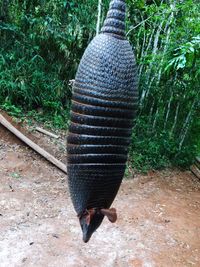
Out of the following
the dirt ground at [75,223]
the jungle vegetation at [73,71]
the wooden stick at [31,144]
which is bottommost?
the dirt ground at [75,223]

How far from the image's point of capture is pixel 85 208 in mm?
1038

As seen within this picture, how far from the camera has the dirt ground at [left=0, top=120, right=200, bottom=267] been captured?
299cm

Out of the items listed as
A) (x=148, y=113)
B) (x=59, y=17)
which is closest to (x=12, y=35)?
(x=59, y=17)

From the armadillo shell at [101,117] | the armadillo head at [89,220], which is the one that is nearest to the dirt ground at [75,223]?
the armadillo head at [89,220]

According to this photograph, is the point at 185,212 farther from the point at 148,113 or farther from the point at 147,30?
the point at 147,30

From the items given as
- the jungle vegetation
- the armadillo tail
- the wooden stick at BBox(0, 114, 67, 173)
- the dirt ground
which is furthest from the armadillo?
the jungle vegetation

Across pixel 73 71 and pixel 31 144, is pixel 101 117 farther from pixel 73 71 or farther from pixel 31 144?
pixel 73 71

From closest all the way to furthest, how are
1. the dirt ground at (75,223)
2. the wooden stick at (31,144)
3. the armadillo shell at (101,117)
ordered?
1. the armadillo shell at (101,117)
2. the dirt ground at (75,223)
3. the wooden stick at (31,144)

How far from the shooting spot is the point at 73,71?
576cm

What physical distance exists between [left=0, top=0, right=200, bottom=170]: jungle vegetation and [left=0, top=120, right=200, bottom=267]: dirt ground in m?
0.65

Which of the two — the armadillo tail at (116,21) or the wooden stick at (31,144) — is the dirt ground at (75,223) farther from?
the armadillo tail at (116,21)

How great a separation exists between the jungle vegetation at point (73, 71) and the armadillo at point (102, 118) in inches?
165

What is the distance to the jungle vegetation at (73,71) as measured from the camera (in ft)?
17.2

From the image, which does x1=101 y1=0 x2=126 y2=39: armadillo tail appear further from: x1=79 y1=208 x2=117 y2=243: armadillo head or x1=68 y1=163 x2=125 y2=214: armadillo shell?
x1=79 y1=208 x2=117 y2=243: armadillo head
